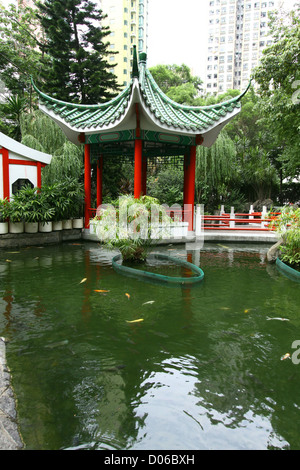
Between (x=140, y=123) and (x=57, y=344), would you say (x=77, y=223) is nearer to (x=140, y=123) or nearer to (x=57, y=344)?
(x=140, y=123)

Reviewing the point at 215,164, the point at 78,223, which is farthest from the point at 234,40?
the point at 78,223

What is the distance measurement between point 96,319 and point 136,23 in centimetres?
6029

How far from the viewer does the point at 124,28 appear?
2020 inches

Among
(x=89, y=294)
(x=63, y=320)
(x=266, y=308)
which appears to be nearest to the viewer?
(x=63, y=320)

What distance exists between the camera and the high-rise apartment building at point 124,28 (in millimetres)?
50812

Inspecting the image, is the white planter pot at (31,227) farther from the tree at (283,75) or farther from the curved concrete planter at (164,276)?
the tree at (283,75)

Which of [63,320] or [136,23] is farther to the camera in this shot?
[136,23]

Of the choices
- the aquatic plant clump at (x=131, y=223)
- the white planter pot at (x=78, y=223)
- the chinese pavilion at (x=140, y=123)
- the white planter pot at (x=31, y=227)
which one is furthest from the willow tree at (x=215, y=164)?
the aquatic plant clump at (x=131, y=223)

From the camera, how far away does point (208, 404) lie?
2346 millimetres

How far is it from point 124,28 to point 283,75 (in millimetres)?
49559

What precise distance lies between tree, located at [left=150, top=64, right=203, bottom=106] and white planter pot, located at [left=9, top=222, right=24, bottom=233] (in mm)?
23636

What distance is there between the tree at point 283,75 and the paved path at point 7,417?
949 centimetres

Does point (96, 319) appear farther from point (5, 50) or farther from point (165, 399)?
point (5, 50)
